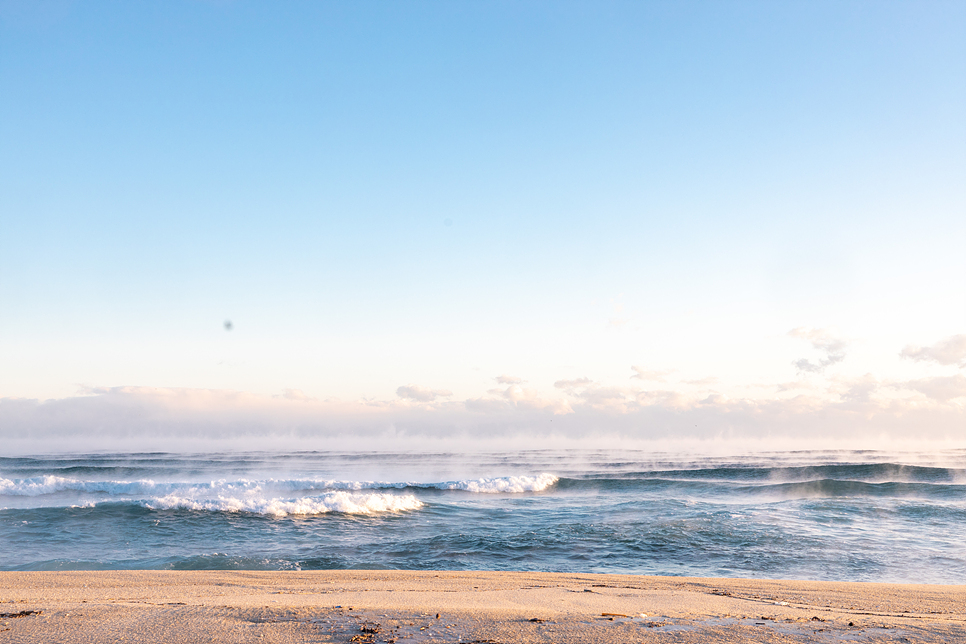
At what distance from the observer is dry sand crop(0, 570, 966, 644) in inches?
178

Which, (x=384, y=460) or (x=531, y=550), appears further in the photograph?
(x=384, y=460)

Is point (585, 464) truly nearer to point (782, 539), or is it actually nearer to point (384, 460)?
point (384, 460)

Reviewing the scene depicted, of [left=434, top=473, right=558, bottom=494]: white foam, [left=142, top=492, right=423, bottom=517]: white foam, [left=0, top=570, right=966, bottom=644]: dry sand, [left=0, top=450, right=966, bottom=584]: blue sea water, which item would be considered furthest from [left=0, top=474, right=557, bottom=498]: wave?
[left=0, top=570, right=966, bottom=644]: dry sand

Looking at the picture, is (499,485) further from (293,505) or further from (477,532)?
(477,532)

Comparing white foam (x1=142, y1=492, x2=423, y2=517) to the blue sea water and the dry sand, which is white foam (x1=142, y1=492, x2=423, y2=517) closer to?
the blue sea water

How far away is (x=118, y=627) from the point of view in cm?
457

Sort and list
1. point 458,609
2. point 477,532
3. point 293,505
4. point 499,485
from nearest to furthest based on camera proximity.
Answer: point 458,609, point 477,532, point 293,505, point 499,485

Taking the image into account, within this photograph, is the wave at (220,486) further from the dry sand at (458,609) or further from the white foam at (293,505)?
the dry sand at (458,609)

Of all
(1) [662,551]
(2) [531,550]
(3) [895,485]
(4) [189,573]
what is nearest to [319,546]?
(4) [189,573]

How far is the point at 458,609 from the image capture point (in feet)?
18.0

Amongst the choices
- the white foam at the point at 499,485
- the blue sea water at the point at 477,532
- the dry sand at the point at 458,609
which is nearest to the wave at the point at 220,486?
the white foam at the point at 499,485

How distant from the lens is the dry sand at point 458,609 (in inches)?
178

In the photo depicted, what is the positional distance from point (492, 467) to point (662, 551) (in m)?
29.9

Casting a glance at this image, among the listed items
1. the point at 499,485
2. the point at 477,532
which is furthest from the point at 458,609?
the point at 499,485
